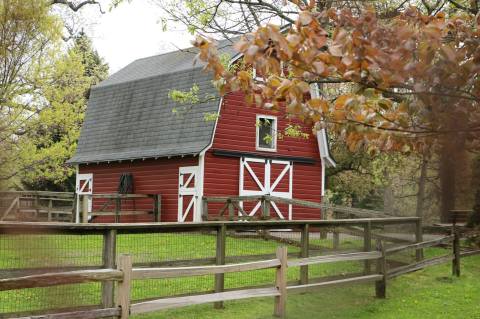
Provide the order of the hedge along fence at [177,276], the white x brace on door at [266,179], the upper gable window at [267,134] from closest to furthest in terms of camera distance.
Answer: the hedge along fence at [177,276], the white x brace on door at [266,179], the upper gable window at [267,134]

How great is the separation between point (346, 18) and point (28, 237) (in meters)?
2.53

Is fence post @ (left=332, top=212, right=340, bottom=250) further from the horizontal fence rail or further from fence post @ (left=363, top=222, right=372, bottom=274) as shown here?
fence post @ (left=363, top=222, right=372, bottom=274)

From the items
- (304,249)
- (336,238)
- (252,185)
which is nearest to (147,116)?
(252,185)

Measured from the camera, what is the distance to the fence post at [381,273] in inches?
397

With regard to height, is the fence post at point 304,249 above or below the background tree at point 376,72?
below

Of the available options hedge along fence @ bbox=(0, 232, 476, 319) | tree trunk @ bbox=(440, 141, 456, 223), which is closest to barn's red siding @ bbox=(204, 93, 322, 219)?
hedge along fence @ bbox=(0, 232, 476, 319)

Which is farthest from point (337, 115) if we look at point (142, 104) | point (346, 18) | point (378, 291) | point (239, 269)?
point (142, 104)

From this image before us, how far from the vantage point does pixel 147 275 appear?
20.3ft

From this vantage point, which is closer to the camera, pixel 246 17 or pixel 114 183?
pixel 246 17

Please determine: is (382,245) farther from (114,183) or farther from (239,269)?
(114,183)

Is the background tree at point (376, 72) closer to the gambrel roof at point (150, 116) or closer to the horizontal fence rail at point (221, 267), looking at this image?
the horizontal fence rail at point (221, 267)

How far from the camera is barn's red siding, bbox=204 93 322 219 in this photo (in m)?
20.4

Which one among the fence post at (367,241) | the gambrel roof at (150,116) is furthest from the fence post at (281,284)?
the gambrel roof at (150,116)

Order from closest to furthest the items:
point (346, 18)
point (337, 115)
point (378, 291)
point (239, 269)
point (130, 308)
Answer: point (346, 18), point (337, 115), point (130, 308), point (239, 269), point (378, 291)
